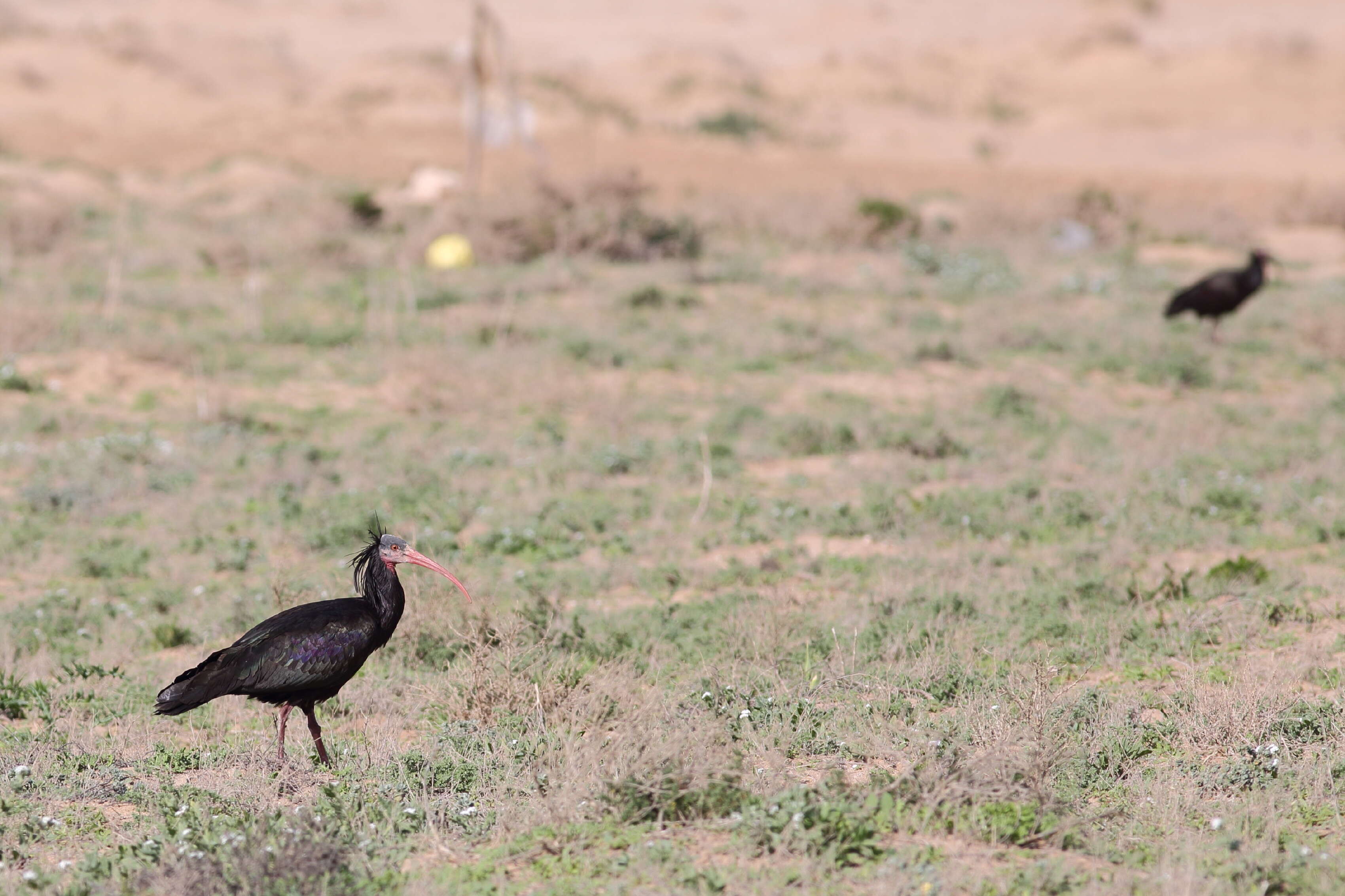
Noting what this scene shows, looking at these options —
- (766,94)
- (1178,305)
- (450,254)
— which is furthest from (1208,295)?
(766,94)

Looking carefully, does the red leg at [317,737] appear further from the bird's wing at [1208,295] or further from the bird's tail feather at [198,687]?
the bird's wing at [1208,295]

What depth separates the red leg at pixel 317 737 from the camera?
17.9 feet

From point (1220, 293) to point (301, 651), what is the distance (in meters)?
11.7

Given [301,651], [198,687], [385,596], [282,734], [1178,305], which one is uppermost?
[1178,305]

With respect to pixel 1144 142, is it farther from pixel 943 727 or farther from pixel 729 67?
pixel 943 727

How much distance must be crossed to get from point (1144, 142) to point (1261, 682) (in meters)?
36.4

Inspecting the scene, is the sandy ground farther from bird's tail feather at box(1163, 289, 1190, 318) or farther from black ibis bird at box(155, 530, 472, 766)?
black ibis bird at box(155, 530, 472, 766)

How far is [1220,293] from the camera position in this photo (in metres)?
14.1

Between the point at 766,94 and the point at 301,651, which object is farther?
the point at 766,94

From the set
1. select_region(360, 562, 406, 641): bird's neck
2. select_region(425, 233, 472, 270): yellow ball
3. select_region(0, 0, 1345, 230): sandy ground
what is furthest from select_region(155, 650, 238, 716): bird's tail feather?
select_region(0, 0, 1345, 230): sandy ground

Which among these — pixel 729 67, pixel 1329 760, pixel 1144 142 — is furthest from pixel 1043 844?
pixel 729 67

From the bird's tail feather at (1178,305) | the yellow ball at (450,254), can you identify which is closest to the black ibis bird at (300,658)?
the bird's tail feather at (1178,305)

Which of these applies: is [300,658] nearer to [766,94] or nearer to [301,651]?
[301,651]

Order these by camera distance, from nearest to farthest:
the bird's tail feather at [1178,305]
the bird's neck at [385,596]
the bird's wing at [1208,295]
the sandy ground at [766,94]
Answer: the bird's neck at [385,596] < the bird's wing at [1208,295] < the bird's tail feather at [1178,305] < the sandy ground at [766,94]
